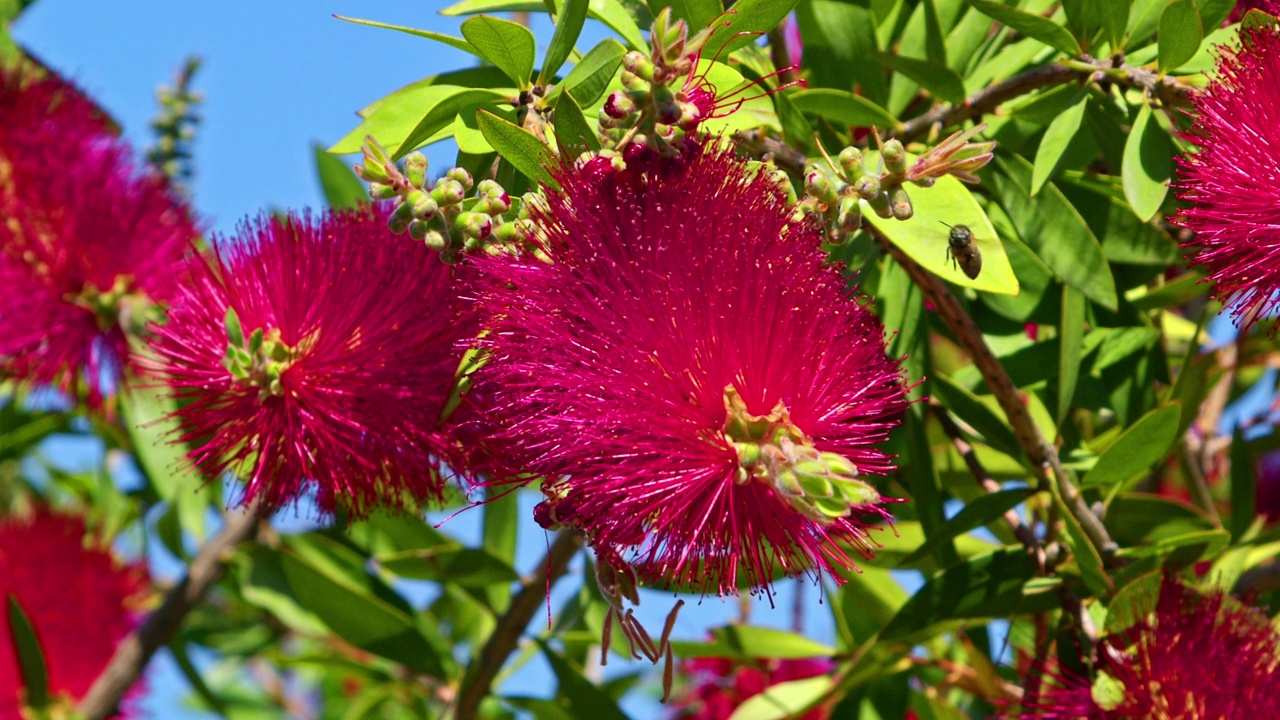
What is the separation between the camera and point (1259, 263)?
1098 mm

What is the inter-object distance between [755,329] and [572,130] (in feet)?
0.82

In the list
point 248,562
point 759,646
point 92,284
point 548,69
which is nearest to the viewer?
point 548,69

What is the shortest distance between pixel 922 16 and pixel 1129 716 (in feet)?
3.00

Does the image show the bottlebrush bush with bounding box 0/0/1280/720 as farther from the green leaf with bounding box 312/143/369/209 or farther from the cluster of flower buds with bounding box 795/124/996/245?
the green leaf with bounding box 312/143/369/209

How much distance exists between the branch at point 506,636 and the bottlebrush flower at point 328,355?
21.8 inches

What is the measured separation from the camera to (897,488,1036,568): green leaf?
4.75ft

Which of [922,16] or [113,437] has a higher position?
[922,16]

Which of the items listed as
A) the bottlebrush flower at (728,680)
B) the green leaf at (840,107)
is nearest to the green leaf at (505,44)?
the green leaf at (840,107)

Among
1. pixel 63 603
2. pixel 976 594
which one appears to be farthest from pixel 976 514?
pixel 63 603

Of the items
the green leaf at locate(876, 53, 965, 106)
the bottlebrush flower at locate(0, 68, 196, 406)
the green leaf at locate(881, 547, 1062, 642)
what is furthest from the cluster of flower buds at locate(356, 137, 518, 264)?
the bottlebrush flower at locate(0, 68, 196, 406)

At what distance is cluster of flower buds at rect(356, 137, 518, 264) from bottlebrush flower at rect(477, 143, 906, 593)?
0.11 ft

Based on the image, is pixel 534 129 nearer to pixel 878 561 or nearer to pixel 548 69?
pixel 548 69

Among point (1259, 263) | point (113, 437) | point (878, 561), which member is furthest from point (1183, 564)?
point (113, 437)

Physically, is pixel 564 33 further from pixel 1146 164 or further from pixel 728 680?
pixel 728 680
